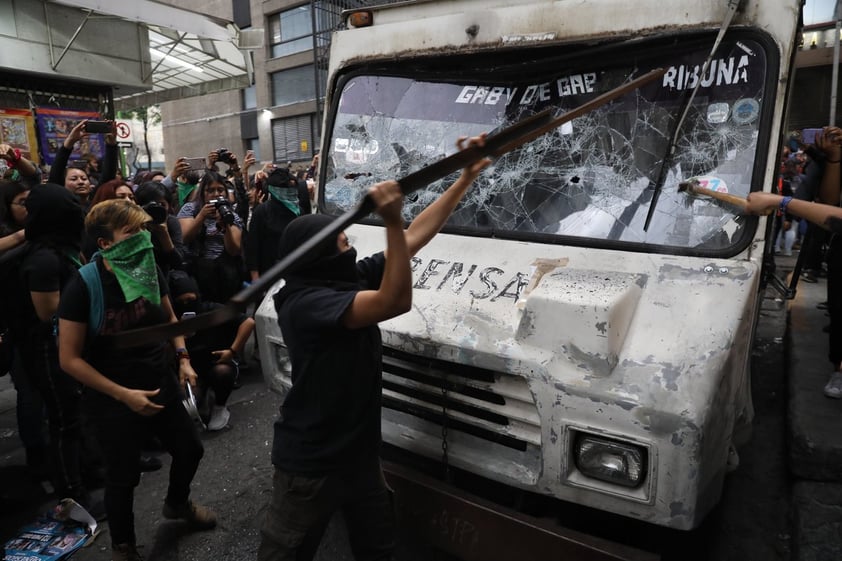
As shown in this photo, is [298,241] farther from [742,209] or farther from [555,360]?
[742,209]

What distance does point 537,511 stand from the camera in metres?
2.21

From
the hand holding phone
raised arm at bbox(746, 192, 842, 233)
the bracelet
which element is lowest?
raised arm at bbox(746, 192, 842, 233)

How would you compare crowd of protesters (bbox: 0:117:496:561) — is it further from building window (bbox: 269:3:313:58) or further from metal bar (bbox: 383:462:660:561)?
building window (bbox: 269:3:313:58)

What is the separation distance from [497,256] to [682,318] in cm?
81

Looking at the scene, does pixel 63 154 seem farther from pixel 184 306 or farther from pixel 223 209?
pixel 184 306

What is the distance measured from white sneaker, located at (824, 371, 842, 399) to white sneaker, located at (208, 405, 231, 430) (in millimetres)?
4046

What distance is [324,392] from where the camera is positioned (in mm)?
1883

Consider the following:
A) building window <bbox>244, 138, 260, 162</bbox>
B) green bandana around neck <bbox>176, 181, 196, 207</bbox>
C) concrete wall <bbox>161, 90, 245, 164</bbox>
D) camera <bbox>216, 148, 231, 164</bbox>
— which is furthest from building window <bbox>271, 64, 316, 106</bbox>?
green bandana around neck <bbox>176, 181, 196, 207</bbox>

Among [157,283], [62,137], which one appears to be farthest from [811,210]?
[62,137]

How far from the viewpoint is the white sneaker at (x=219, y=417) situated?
4215mm

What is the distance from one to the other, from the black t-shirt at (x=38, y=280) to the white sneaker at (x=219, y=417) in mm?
1494

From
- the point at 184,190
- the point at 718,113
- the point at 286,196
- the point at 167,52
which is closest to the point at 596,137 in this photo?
the point at 718,113

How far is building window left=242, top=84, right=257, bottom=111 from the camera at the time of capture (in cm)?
2576

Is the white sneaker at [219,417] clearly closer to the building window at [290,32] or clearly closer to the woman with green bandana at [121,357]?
the woman with green bandana at [121,357]
